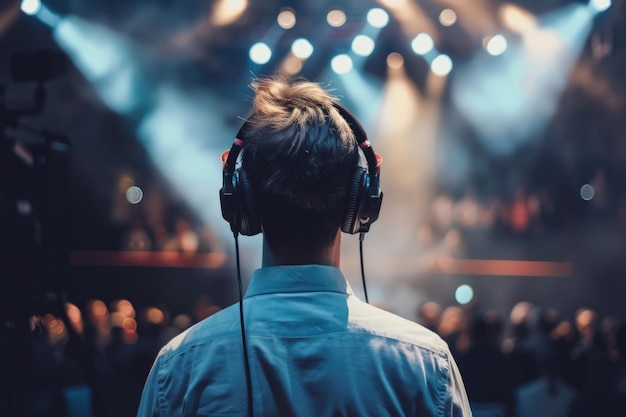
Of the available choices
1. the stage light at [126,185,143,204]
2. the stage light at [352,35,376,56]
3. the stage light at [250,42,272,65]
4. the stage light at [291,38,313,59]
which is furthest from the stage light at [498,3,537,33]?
the stage light at [126,185,143,204]

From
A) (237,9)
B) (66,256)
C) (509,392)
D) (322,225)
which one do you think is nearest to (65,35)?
(237,9)

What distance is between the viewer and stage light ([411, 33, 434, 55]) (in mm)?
7141

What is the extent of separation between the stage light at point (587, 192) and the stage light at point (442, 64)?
2.51m

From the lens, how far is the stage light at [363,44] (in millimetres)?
7121

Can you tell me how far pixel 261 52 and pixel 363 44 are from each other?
1.15 metres

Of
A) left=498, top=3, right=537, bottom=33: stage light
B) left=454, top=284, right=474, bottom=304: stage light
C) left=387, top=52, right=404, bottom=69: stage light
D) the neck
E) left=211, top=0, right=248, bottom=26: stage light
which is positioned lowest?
left=454, top=284, right=474, bottom=304: stage light

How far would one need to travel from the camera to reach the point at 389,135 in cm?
861

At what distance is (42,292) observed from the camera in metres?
2.29

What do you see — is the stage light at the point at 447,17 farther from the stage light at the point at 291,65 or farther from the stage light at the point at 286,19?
the stage light at the point at 291,65

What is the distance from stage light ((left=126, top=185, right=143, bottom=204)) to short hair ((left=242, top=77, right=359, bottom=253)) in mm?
7863

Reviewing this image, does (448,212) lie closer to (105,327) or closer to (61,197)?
(105,327)

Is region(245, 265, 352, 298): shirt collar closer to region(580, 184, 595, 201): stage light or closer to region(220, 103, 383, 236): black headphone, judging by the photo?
region(220, 103, 383, 236): black headphone

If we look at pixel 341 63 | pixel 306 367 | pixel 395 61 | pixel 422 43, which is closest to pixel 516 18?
pixel 422 43

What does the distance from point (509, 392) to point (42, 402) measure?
7.93 feet
